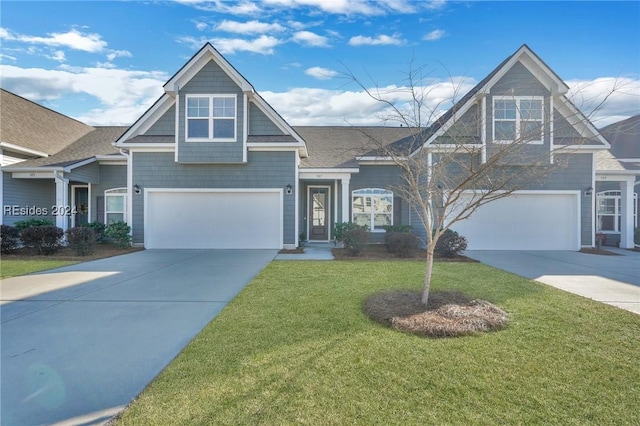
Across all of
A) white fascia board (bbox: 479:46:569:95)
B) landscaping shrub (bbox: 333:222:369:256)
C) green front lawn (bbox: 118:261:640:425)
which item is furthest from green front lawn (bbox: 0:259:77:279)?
white fascia board (bbox: 479:46:569:95)

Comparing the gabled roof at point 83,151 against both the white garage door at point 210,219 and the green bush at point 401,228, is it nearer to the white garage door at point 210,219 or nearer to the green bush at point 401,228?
the white garage door at point 210,219

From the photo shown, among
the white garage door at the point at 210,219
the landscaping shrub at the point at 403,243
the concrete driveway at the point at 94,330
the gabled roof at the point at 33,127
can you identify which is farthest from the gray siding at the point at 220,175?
the gabled roof at the point at 33,127

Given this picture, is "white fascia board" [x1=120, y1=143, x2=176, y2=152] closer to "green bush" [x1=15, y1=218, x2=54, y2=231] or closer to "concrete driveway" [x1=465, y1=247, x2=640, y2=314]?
"green bush" [x1=15, y1=218, x2=54, y2=231]

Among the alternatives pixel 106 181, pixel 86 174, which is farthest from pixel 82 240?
pixel 106 181

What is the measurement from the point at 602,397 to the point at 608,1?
10.5 m

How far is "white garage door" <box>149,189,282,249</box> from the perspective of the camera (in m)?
12.3

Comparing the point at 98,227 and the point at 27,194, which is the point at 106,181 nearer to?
the point at 98,227

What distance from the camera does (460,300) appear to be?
5199 mm

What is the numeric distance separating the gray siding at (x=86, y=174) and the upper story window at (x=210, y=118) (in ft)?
17.9

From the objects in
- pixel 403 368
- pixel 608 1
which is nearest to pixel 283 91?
pixel 608 1

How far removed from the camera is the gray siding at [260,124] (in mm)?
12062

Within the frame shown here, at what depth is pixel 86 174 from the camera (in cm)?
1350

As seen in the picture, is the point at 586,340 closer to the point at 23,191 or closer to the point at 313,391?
the point at 313,391

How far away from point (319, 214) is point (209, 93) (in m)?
6.98
